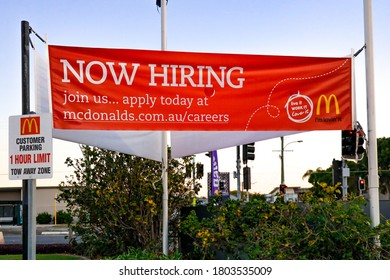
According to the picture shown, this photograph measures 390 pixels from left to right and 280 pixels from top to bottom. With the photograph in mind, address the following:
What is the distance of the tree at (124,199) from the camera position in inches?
562

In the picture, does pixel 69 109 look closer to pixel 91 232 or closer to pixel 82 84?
pixel 82 84

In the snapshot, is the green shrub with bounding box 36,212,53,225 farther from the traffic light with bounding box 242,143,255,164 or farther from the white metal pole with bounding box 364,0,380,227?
the white metal pole with bounding box 364,0,380,227

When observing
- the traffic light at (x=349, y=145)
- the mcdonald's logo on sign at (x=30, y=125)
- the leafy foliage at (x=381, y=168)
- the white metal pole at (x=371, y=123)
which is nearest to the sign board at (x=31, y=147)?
the mcdonald's logo on sign at (x=30, y=125)

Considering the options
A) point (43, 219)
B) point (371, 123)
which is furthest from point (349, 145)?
point (43, 219)

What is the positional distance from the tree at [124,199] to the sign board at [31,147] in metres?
4.23

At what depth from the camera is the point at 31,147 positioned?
394 inches

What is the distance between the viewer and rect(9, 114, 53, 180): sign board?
9.84 m

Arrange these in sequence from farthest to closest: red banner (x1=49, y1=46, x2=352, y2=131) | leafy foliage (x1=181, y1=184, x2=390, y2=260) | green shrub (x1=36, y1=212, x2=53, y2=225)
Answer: green shrub (x1=36, y1=212, x2=53, y2=225) → red banner (x1=49, y1=46, x2=352, y2=131) → leafy foliage (x1=181, y1=184, x2=390, y2=260)

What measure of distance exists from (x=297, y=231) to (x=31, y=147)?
15.9 feet

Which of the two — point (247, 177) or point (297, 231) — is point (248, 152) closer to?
point (247, 177)

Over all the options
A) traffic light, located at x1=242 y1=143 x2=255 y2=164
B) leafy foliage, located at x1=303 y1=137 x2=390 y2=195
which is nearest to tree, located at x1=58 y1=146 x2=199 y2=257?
traffic light, located at x1=242 y1=143 x2=255 y2=164

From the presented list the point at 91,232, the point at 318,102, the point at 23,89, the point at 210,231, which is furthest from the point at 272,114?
the point at 91,232

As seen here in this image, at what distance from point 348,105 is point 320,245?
2801mm
